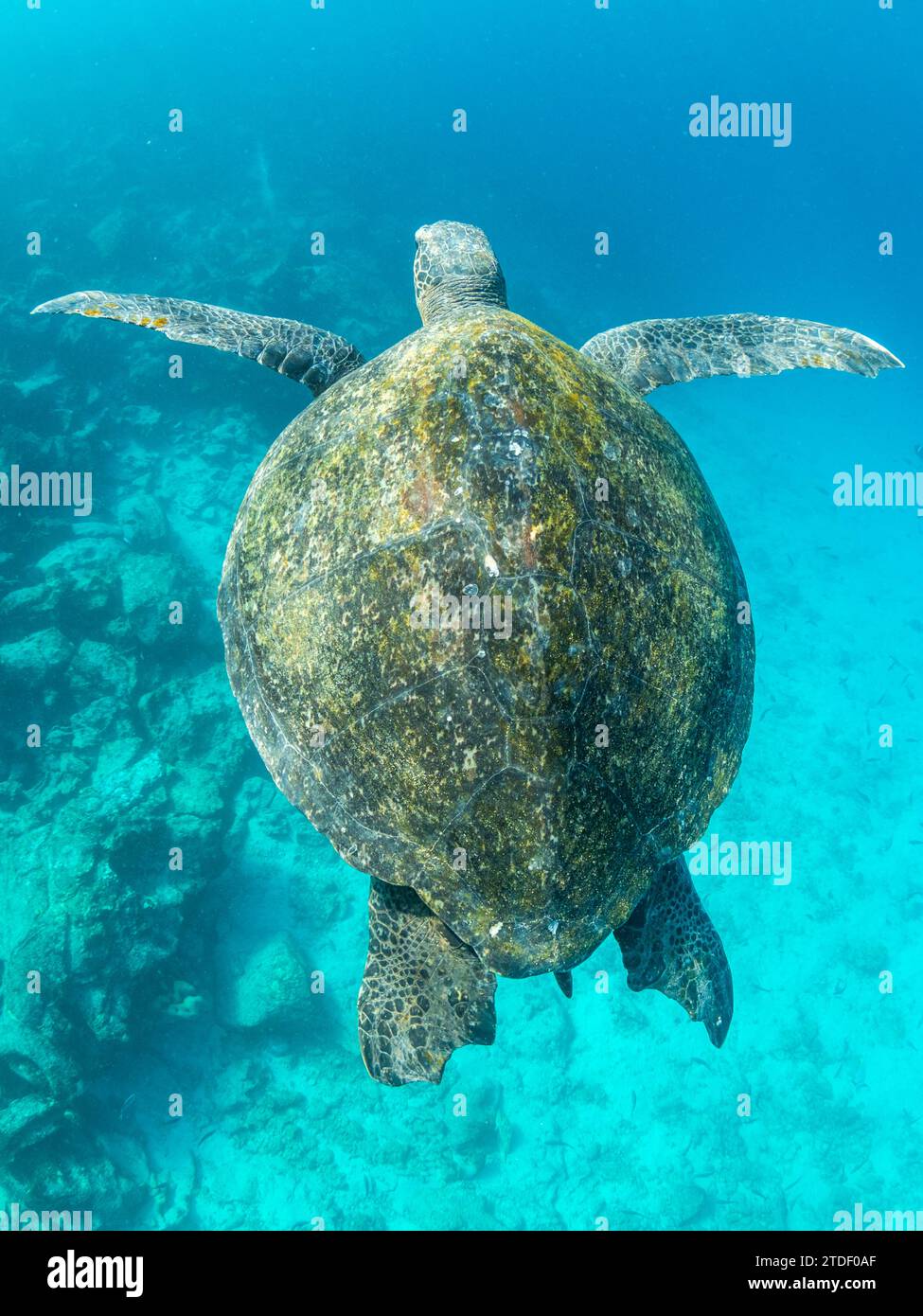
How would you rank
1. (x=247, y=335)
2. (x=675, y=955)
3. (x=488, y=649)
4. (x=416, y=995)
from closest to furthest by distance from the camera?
(x=488, y=649), (x=416, y=995), (x=675, y=955), (x=247, y=335)

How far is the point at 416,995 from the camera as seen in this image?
3.74 metres

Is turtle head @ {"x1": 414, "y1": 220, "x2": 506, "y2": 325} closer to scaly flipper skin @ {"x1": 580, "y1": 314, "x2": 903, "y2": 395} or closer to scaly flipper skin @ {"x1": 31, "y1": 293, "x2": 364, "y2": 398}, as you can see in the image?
scaly flipper skin @ {"x1": 31, "y1": 293, "x2": 364, "y2": 398}

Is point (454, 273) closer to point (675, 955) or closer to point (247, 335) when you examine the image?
point (247, 335)

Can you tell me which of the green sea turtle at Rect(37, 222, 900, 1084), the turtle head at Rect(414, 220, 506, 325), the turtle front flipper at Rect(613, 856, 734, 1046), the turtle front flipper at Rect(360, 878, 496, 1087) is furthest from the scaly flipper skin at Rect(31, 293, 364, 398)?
the turtle front flipper at Rect(613, 856, 734, 1046)

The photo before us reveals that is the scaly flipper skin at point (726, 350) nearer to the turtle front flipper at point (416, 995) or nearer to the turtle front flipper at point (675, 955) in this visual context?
the turtle front flipper at point (675, 955)

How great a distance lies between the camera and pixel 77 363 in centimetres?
1300

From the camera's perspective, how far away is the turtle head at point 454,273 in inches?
184

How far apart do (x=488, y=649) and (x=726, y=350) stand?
345 centimetres

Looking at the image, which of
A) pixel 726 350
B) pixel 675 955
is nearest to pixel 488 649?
pixel 675 955

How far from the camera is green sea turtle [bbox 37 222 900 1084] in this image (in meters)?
2.61

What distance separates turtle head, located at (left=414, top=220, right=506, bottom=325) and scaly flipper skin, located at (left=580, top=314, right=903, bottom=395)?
2.52 ft

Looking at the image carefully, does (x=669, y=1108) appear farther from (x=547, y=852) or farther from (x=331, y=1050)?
(x=547, y=852)

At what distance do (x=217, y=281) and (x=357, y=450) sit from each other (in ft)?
46.7

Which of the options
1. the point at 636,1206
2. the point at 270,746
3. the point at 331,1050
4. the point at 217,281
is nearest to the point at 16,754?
the point at 331,1050
